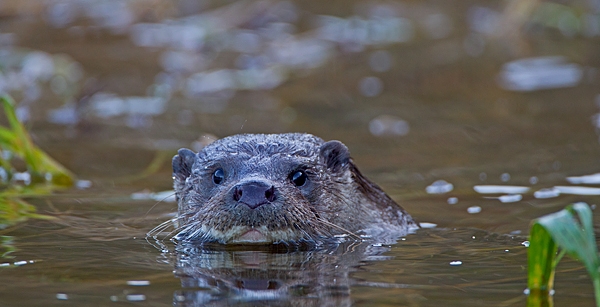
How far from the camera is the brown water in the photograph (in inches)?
144

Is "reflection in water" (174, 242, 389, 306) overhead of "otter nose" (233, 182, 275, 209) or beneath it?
beneath

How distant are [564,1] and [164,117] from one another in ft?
24.2

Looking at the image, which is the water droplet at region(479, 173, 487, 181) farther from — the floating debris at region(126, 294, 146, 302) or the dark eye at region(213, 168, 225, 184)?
the floating debris at region(126, 294, 146, 302)

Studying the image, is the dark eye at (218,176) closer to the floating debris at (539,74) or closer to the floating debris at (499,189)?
the floating debris at (499,189)

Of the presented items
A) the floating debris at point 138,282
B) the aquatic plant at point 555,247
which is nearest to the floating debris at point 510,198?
the aquatic plant at point 555,247

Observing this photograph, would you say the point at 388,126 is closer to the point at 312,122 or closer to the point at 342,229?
the point at 312,122

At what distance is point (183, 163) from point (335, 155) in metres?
0.81

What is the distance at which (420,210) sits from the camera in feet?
19.3

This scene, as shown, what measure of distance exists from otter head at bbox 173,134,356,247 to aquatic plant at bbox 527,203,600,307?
1.26m

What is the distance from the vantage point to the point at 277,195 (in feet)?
13.8

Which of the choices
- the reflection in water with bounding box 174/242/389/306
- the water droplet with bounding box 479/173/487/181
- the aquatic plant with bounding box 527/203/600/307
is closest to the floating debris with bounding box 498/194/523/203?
the water droplet with bounding box 479/173/487/181

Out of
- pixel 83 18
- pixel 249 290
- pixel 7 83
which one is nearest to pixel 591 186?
pixel 249 290

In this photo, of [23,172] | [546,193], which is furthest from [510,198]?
[23,172]

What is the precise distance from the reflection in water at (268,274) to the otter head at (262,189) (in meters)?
0.11
